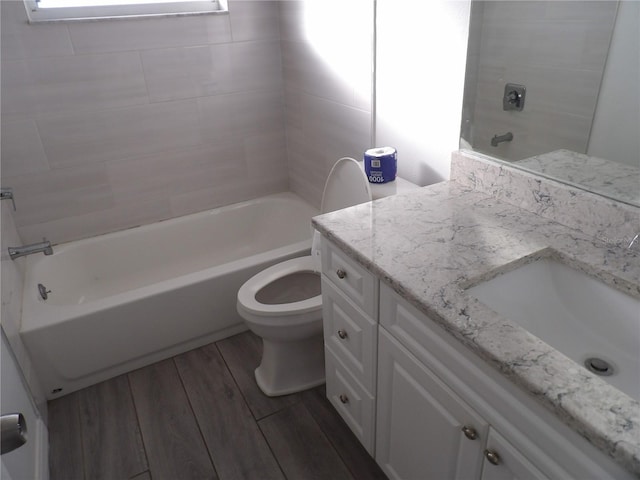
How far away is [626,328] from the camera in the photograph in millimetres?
1005

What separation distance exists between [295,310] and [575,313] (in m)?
0.92

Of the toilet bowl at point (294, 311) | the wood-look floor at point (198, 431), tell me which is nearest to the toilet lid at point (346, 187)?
the toilet bowl at point (294, 311)

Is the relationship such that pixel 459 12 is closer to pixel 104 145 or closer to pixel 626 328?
pixel 626 328

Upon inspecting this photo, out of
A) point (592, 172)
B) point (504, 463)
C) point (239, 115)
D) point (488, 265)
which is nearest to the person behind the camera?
point (504, 463)

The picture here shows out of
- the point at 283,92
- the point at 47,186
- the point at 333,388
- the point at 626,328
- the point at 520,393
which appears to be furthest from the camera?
the point at 283,92

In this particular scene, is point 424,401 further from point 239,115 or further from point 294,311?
point 239,115

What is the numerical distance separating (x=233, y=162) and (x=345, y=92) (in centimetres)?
85

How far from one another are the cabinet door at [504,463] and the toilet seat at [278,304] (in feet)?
2.91

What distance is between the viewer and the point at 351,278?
130 cm

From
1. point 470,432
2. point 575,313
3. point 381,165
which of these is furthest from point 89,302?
point 575,313

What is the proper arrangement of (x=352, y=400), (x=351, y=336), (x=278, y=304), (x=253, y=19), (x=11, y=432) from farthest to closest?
(x=253, y=19), (x=278, y=304), (x=352, y=400), (x=351, y=336), (x=11, y=432)

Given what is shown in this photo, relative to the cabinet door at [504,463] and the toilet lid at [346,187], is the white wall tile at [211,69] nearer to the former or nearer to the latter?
the toilet lid at [346,187]

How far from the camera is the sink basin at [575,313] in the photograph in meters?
0.99

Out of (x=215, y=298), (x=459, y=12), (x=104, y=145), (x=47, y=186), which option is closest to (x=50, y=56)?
(x=104, y=145)
